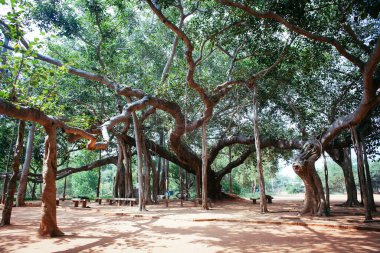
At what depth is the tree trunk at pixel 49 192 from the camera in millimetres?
5438

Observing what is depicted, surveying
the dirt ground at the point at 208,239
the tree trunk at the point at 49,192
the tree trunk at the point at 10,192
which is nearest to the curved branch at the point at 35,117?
the tree trunk at the point at 49,192

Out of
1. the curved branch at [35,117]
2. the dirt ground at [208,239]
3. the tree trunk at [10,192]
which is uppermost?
the curved branch at [35,117]

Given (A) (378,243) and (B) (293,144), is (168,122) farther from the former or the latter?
(A) (378,243)

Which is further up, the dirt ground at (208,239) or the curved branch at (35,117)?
the curved branch at (35,117)

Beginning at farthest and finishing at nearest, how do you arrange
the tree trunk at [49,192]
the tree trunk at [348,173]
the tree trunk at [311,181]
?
the tree trunk at [348,173], the tree trunk at [311,181], the tree trunk at [49,192]

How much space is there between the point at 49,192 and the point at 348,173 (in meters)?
14.2

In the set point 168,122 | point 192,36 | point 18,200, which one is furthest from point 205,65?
point 18,200

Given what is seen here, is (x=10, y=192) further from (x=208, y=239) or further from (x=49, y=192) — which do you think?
(x=208, y=239)

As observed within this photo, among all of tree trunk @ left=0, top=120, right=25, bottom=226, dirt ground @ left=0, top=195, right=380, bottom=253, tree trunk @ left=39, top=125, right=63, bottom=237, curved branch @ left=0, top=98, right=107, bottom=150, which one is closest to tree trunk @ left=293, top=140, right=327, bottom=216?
dirt ground @ left=0, top=195, right=380, bottom=253

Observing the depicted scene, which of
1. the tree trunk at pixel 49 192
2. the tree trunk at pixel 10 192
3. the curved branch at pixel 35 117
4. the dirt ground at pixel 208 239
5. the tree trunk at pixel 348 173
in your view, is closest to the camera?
the dirt ground at pixel 208 239

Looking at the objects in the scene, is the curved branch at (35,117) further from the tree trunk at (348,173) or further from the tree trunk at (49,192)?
the tree trunk at (348,173)

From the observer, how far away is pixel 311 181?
30.4 ft

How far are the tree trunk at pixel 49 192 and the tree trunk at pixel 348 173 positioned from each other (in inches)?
522

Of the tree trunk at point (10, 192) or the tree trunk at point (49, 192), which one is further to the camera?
the tree trunk at point (10, 192)
